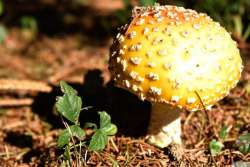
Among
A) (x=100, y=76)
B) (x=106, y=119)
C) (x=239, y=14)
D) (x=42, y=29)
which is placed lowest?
(x=106, y=119)

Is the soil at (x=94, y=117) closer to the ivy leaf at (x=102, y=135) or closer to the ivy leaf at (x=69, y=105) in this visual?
the ivy leaf at (x=102, y=135)

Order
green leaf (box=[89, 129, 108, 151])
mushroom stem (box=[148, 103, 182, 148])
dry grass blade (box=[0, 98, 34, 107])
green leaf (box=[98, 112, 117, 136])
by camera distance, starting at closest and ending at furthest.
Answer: green leaf (box=[89, 129, 108, 151]), green leaf (box=[98, 112, 117, 136]), mushroom stem (box=[148, 103, 182, 148]), dry grass blade (box=[0, 98, 34, 107])

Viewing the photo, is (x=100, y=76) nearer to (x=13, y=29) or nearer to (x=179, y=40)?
(x=179, y=40)

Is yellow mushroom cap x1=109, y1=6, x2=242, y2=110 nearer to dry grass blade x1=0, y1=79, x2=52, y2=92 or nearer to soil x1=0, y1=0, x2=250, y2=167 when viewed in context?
soil x1=0, y1=0, x2=250, y2=167

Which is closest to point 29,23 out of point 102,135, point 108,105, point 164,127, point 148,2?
point 108,105

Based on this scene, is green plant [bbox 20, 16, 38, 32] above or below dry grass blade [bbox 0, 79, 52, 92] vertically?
above

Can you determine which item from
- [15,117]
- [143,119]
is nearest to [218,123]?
[143,119]

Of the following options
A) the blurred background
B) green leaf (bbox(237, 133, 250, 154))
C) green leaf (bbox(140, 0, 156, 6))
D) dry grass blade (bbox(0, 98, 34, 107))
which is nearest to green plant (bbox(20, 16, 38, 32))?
the blurred background

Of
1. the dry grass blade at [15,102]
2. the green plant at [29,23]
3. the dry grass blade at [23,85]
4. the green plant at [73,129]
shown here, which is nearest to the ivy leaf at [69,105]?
the green plant at [73,129]
